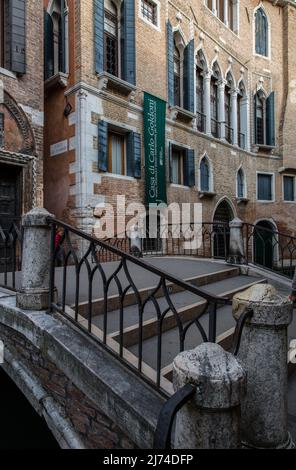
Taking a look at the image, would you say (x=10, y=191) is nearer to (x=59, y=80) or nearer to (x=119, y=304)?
(x=59, y=80)

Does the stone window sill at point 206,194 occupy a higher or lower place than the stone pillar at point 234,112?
lower

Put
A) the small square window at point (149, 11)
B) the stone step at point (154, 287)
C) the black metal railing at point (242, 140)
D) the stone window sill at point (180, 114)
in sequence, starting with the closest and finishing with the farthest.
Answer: the stone step at point (154, 287) < the small square window at point (149, 11) < the stone window sill at point (180, 114) < the black metal railing at point (242, 140)

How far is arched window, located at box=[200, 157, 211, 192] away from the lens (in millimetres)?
13656

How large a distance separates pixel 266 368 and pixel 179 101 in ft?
41.0

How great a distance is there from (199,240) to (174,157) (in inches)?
138

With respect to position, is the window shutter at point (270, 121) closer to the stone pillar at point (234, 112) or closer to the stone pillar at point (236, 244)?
the stone pillar at point (234, 112)

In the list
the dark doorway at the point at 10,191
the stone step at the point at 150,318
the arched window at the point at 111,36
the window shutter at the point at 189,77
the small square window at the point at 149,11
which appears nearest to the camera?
the stone step at the point at 150,318

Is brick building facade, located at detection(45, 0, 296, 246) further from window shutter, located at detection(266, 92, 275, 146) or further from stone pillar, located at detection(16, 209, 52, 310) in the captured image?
stone pillar, located at detection(16, 209, 52, 310)

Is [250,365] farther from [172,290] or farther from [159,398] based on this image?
[172,290]

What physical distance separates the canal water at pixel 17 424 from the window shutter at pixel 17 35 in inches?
282

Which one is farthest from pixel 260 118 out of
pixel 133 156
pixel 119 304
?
pixel 119 304

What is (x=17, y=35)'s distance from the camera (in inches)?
313

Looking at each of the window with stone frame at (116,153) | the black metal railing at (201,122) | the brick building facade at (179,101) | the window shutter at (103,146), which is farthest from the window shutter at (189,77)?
the window shutter at (103,146)

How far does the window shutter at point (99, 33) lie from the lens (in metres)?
9.47
